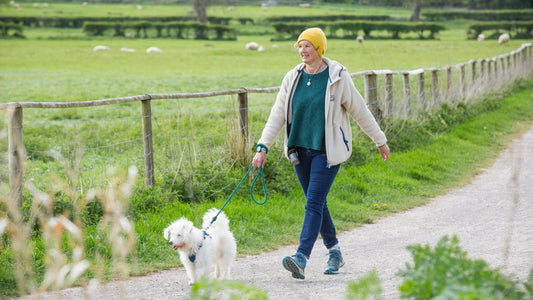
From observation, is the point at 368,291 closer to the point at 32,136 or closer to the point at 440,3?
the point at 32,136

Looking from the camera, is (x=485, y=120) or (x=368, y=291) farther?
(x=485, y=120)

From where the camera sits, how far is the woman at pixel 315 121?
516cm

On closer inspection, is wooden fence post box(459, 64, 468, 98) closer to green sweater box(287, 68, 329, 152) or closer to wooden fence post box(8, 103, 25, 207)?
green sweater box(287, 68, 329, 152)

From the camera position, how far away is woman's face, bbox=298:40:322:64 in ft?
16.9

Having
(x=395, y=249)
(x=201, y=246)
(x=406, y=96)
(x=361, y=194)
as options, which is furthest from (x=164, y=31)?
(x=201, y=246)

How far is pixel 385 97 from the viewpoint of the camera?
37.9 ft

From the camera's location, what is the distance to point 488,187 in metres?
9.49

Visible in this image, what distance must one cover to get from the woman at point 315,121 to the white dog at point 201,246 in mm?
515

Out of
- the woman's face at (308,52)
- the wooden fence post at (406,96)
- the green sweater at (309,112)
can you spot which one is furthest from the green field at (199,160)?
the woman's face at (308,52)

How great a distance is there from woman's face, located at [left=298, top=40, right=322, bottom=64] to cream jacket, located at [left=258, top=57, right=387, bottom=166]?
0.14 m

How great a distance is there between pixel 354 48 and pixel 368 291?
148 feet

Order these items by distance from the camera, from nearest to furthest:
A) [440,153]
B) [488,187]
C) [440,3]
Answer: [488,187] → [440,153] → [440,3]

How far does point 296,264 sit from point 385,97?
6924 millimetres

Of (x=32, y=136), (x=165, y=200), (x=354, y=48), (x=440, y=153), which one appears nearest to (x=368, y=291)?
(x=165, y=200)
